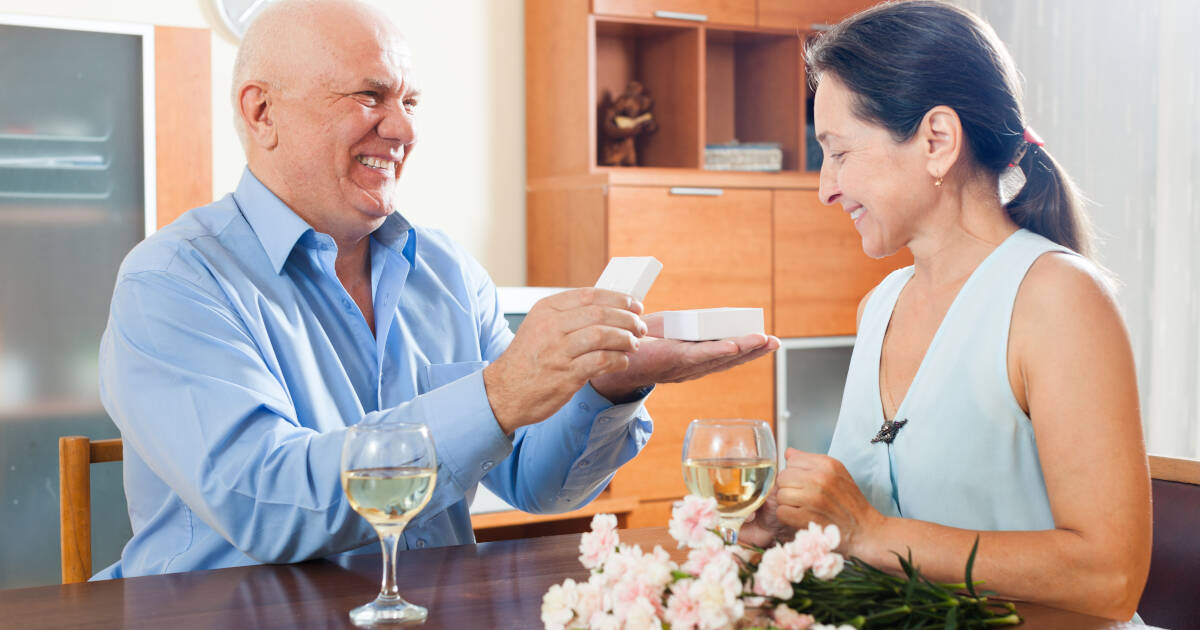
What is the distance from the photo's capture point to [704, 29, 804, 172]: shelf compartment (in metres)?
3.87

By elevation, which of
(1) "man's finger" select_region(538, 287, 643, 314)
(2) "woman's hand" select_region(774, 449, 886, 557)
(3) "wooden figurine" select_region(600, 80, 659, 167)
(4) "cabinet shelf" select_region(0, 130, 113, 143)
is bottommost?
(2) "woman's hand" select_region(774, 449, 886, 557)

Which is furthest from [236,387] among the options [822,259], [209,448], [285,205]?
[822,259]

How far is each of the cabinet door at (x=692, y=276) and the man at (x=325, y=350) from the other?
1463 millimetres

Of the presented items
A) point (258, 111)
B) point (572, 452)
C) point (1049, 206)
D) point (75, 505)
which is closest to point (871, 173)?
point (1049, 206)

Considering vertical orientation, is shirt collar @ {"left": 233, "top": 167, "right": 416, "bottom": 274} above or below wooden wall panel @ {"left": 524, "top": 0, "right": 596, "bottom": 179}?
below

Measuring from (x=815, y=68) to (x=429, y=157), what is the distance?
2264 mm

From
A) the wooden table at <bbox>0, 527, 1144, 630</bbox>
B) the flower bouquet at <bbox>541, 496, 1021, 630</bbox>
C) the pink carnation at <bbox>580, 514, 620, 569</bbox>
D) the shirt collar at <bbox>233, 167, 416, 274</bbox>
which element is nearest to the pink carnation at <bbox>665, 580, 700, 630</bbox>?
the flower bouquet at <bbox>541, 496, 1021, 630</bbox>

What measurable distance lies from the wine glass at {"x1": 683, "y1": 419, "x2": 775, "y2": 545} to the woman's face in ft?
1.82

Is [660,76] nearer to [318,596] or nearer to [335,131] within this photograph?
[335,131]

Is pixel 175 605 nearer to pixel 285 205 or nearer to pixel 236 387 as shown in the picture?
pixel 236 387

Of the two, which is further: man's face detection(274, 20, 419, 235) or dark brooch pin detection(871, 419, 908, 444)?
man's face detection(274, 20, 419, 235)

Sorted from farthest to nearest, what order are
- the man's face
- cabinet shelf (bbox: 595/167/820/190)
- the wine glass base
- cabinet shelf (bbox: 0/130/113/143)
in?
cabinet shelf (bbox: 595/167/820/190)
cabinet shelf (bbox: 0/130/113/143)
the man's face
the wine glass base

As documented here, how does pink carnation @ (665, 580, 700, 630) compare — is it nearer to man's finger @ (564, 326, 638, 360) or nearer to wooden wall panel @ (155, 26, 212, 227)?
man's finger @ (564, 326, 638, 360)

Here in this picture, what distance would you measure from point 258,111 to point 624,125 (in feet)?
6.44
